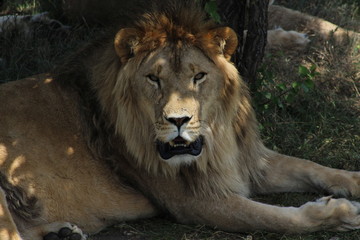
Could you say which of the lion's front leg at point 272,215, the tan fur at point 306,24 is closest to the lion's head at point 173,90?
the lion's front leg at point 272,215

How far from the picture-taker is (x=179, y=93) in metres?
3.80

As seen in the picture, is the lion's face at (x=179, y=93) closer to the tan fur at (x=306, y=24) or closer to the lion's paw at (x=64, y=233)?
the lion's paw at (x=64, y=233)

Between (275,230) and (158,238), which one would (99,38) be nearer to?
(158,238)

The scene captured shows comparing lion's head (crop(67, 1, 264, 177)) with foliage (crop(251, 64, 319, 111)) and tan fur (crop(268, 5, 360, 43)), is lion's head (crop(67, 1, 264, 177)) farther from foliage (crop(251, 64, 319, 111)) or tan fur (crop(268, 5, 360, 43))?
tan fur (crop(268, 5, 360, 43))

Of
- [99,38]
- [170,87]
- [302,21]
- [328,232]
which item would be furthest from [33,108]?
[302,21]

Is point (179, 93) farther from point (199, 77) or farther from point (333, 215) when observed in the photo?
point (333, 215)

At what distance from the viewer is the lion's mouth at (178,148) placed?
3821mm

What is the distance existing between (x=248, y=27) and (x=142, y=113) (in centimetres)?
159

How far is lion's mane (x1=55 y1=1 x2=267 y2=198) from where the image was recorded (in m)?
4.01

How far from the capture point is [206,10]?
4285mm

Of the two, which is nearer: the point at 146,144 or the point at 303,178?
the point at 146,144

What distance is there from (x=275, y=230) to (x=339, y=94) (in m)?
2.18

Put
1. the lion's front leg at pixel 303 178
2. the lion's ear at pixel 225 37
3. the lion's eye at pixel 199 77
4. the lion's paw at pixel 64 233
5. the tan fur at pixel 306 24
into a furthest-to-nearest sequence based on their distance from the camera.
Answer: the tan fur at pixel 306 24 → the lion's front leg at pixel 303 178 → the lion's paw at pixel 64 233 → the lion's ear at pixel 225 37 → the lion's eye at pixel 199 77

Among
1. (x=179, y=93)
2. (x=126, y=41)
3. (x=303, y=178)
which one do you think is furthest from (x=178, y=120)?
(x=303, y=178)
